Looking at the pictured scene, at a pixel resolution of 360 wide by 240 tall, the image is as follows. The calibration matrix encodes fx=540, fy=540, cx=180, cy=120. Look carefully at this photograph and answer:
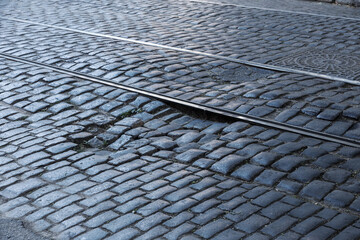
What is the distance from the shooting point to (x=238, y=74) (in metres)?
6.83

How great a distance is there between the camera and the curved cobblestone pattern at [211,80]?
17.9 ft

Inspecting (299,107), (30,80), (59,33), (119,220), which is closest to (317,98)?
(299,107)

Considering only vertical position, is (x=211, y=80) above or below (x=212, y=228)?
above

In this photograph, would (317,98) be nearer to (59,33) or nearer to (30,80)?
(30,80)

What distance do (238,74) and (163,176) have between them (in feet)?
Result: 9.15

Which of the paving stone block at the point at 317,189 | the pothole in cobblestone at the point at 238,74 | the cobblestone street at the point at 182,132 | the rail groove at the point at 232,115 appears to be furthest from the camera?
the pothole in cobblestone at the point at 238,74

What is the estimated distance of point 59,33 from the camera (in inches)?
370

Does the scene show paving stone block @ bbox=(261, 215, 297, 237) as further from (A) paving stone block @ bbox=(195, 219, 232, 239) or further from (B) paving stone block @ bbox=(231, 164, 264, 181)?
(B) paving stone block @ bbox=(231, 164, 264, 181)

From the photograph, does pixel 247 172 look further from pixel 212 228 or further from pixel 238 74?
pixel 238 74

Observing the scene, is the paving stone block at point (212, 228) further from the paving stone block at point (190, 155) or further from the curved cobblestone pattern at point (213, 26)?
the curved cobblestone pattern at point (213, 26)

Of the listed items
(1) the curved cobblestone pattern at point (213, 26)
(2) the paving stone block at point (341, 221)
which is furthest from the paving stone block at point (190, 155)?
(1) the curved cobblestone pattern at point (213, 26)

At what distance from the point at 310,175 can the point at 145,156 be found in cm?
144

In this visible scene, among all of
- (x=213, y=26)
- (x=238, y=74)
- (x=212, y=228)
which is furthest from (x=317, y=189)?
(x=213, y=26)

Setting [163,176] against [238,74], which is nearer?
[163,176]
